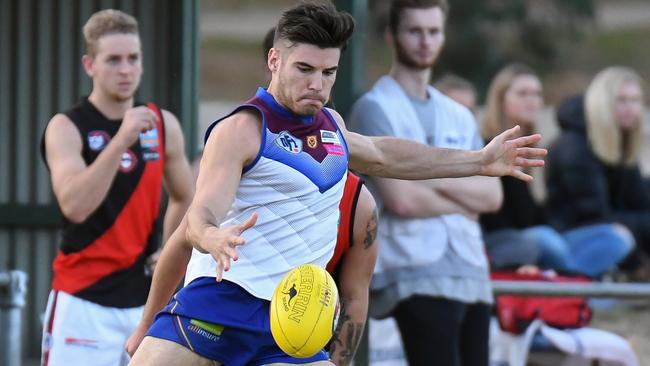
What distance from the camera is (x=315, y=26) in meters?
5.01

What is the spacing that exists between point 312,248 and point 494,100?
15.5 feet

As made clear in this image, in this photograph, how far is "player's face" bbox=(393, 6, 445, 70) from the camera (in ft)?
23.0

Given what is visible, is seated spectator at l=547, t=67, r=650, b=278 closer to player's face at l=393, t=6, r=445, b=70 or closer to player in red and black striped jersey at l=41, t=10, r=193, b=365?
player's face at l=393, t=6, r=445, b=70

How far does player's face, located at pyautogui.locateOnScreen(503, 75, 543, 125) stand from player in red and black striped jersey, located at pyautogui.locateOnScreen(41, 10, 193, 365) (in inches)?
127

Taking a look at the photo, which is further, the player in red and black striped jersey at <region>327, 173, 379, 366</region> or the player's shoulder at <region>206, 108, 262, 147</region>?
the player in red and black striped jersey at <region>327, 173, 379, 366</region>

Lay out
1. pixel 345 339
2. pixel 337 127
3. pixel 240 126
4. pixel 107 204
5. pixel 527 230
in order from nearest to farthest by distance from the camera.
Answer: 1. pixel 240 126
2. pixel 337 127
3. pixel 345 339
4. pixel 107 204
5. pixel 527 230

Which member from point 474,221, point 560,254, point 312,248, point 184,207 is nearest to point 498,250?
point 560,254

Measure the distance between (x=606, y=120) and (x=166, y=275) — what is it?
5089 millimetres

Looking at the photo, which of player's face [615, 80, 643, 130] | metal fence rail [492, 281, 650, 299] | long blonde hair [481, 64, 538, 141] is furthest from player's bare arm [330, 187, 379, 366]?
player's face [615, 80, 643, 130]

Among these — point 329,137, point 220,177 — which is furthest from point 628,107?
point 220,177

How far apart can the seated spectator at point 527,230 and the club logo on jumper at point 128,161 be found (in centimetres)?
300

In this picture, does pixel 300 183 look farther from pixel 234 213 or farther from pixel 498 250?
pixel 498 250

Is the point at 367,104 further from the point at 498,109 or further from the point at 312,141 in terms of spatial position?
the point at 498,109

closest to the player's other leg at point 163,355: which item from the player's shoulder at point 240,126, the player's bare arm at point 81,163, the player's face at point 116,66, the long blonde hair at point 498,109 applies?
the player's shoulder at point 240,126
